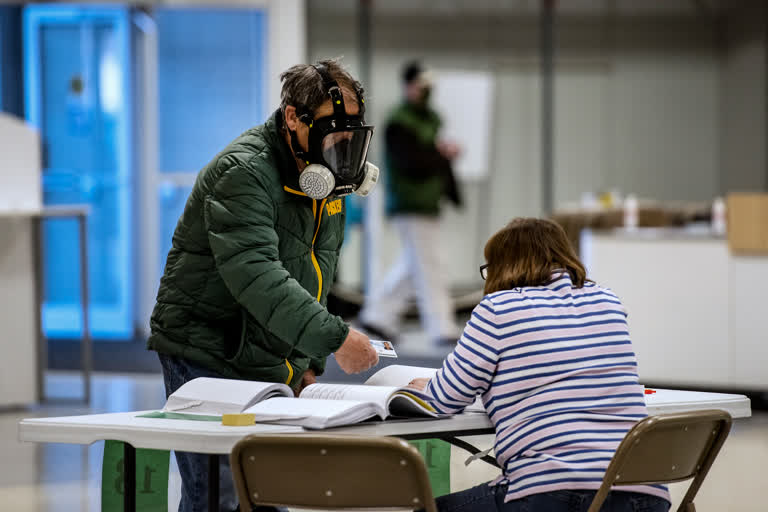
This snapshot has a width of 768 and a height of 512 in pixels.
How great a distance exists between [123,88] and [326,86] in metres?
6.52

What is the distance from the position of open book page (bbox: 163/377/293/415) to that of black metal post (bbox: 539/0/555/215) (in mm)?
7189

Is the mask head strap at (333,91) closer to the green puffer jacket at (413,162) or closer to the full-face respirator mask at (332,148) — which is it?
the full-face respirator mask at (332,148)

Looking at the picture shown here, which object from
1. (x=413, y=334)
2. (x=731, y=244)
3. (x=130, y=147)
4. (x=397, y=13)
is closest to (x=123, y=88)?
(x=130, y=147)

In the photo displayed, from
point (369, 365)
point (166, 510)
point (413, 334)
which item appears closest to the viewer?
point (369, 365)

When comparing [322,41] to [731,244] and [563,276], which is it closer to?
[731,244]

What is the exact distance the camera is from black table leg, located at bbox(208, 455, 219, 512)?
1.95 metres

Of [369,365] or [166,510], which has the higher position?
[369,365]

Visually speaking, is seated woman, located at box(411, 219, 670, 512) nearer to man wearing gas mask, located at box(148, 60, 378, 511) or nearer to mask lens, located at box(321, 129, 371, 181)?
man wearing gas mask, located at box(148, 60, 378, 511)

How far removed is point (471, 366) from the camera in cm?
206

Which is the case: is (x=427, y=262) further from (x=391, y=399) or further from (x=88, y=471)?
(x=391, y=399)

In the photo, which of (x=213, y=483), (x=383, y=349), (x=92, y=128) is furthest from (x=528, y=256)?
(x=92, y=128)

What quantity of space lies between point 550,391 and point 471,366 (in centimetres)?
17

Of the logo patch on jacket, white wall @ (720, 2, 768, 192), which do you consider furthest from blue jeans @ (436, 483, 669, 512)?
white wall @ (720, 2, 768, 192)

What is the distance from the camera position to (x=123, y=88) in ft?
27.5
